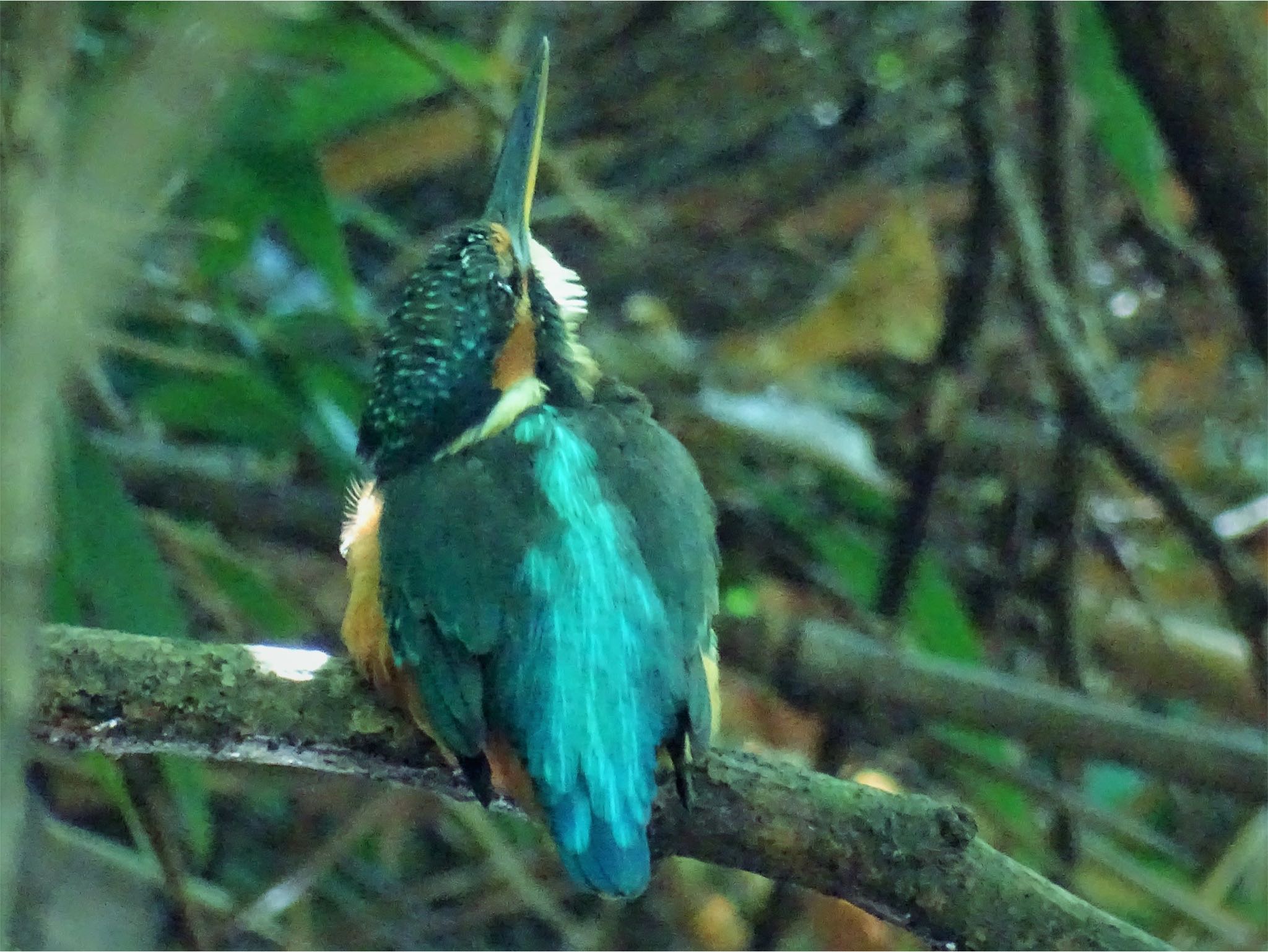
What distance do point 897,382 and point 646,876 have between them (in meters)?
1.67


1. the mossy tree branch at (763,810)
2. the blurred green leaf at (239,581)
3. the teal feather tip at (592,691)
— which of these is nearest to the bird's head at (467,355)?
the teal feather tip at (592,691)

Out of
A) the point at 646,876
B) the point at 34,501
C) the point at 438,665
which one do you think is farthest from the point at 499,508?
the point at 34,501

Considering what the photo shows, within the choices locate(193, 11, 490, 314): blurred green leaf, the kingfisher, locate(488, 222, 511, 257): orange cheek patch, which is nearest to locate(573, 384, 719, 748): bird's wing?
the kingfisher

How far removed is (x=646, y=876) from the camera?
1.00 metres

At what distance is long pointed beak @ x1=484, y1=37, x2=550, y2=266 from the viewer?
149 cm

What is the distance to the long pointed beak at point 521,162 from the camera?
1.49m

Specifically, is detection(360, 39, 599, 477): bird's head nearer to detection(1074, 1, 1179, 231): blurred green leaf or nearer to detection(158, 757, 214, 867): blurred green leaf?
detection(158, 757, 214, 867): blurred green leaf

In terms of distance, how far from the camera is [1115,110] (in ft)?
6.42

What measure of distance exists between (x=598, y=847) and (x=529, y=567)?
0.76ft

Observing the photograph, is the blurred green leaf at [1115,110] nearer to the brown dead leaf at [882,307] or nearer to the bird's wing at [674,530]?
the brown dead leaf at [882,307]

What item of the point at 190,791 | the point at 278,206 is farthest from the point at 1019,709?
the point at 278,206

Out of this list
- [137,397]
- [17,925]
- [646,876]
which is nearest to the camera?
[646,876]

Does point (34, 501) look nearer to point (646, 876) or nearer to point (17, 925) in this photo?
point (646, 876)

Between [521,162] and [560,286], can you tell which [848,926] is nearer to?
[560,286]
